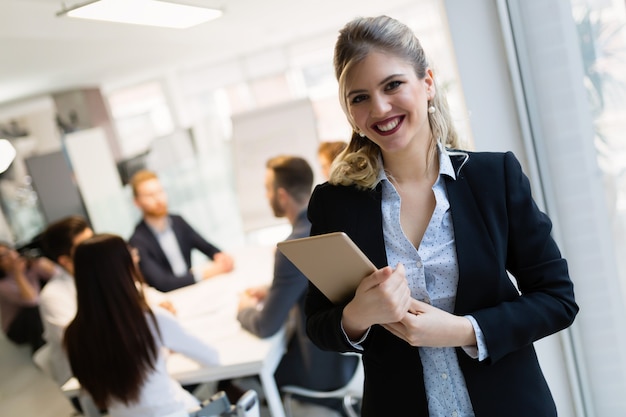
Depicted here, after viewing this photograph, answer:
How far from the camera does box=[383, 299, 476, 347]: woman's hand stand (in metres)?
0.93

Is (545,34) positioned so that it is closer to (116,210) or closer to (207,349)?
(207,349)

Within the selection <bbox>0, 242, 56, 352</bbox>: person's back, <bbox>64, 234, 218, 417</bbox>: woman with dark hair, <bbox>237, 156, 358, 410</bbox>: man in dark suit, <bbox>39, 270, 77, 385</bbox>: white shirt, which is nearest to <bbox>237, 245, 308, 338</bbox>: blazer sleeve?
<bbox>237, 156, 358, 410</bbox>: man in dark suit

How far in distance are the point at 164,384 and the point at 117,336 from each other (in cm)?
29

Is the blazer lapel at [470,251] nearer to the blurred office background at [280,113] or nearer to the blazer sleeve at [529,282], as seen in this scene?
the blazer sleeve at [529,282]

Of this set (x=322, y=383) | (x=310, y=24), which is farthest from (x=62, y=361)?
(x=310, y=24)

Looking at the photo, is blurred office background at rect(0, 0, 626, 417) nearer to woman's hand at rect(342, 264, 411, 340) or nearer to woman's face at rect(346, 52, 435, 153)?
woman's face at rect(346, 52, 435, 153)

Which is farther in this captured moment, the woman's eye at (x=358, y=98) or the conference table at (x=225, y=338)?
the conference table at (x=225, y=338)

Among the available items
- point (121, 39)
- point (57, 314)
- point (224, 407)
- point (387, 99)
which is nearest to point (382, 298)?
point (387, 99)

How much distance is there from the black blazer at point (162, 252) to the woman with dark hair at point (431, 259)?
2.90 m

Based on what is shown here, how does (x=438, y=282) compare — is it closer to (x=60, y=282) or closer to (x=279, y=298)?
(x=279, y=298)

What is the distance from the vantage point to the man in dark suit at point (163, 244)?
3.78m

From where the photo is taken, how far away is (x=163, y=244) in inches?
159

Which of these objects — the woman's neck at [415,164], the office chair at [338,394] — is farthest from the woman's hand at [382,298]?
the office chair at [338,394]

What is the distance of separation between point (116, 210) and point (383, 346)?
18.2 feet
